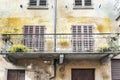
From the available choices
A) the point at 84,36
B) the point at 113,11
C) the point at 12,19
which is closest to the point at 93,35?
the point at 84,36

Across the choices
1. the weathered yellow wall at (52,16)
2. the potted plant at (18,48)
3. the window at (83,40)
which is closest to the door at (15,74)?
the potted plant at (18,48)

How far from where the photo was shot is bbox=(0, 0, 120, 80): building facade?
62.8 ft

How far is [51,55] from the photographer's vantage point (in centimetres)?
1844

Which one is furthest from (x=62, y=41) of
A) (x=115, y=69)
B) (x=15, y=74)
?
(x=115, y=69)

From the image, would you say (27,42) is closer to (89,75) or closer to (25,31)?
(25,31)

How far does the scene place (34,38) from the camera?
19516mm

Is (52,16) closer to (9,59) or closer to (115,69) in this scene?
(9,59)

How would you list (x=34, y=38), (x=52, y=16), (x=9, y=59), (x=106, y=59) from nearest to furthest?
(x=9, y=59), (x=106, y=59), (x=34, y=38), (x=52, y=16)

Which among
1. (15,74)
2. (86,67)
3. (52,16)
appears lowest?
(15,74)

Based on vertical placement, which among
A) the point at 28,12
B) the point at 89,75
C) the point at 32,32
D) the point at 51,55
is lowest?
the point at 89,75

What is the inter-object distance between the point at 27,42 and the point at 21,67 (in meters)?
1.55

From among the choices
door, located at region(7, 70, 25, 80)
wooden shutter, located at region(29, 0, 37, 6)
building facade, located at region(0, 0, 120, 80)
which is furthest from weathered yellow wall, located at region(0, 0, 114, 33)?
door, located at region(7, 70, 25, 80)

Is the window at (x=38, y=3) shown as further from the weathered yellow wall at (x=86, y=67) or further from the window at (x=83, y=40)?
the weathered yellow wall at (x=86, y=67)

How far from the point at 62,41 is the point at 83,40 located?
128 cm
